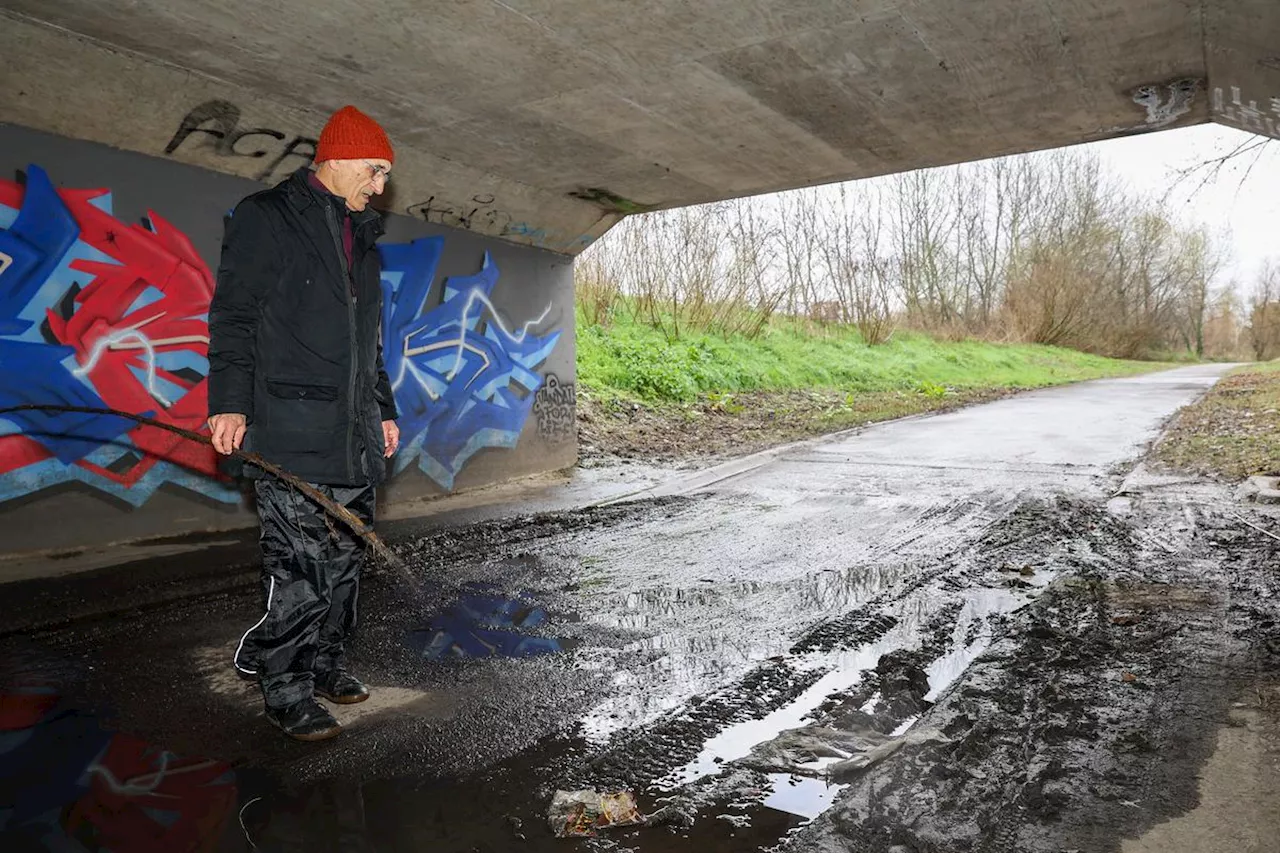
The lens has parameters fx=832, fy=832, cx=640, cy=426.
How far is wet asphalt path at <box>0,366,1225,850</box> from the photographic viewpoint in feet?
8.91

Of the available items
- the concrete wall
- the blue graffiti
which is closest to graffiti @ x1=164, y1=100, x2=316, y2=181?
the concrete wall

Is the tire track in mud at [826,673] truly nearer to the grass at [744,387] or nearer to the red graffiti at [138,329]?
the red graffiti at [138,329]

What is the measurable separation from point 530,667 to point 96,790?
1745 millimetres

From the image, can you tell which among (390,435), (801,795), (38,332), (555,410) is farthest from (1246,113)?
(38,332)

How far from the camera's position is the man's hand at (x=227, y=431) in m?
3.06

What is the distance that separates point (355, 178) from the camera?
328 cm

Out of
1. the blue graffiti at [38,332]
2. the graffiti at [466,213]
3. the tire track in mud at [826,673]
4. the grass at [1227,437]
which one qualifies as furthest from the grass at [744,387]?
the blue graffiti at [38,332]

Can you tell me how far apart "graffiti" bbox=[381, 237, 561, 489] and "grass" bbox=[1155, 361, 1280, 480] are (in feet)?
24.3

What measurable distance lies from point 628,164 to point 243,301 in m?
5.18

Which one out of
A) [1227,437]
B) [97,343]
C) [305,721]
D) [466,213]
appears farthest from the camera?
[1227,437]

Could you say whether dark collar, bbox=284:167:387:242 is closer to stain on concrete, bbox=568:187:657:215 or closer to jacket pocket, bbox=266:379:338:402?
jacket pocket, bbox=266:379:338:402

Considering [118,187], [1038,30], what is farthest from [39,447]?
[1038,30]

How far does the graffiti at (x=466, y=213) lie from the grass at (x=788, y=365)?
5.02 m

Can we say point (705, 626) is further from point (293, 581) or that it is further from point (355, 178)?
point (355, 178)
